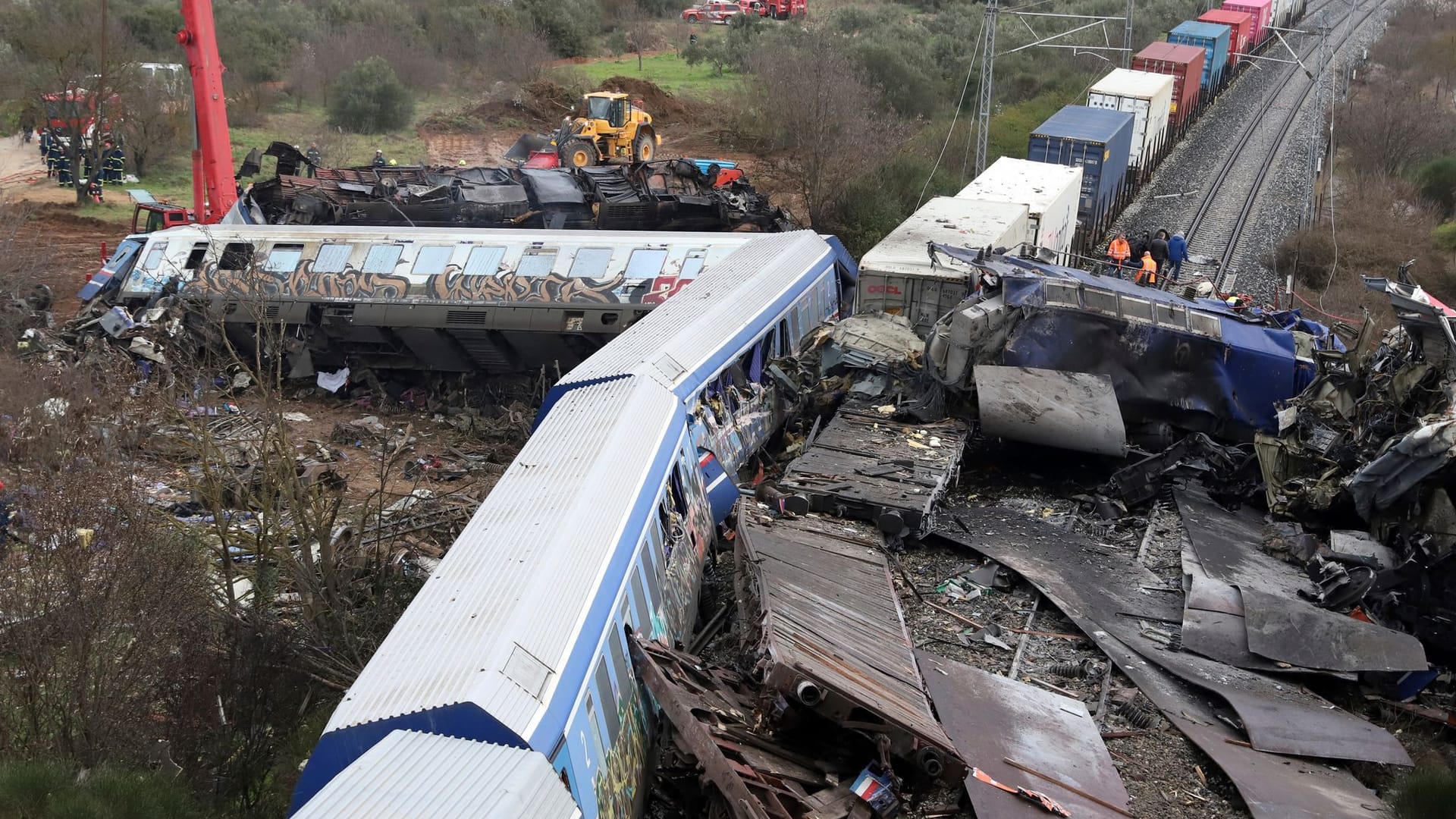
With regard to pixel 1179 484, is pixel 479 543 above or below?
above

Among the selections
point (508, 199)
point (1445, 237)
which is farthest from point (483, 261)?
point (1445, 237)

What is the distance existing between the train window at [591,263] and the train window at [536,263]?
15.1 inches

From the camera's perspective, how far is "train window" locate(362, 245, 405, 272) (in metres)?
20.6

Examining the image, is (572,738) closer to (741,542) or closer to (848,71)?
(741,542)

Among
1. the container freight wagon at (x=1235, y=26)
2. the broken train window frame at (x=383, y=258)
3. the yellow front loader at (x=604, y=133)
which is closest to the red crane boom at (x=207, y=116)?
the broken train window frame at (x=383, y=258)

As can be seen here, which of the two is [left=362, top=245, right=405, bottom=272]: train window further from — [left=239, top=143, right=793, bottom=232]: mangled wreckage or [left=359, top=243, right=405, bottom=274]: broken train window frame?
[left=239, top=143, right=793, bottom=232]: mangled wreckage

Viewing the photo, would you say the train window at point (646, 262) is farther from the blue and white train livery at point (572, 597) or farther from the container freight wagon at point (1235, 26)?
the container freight wagon at point (1235, 26)

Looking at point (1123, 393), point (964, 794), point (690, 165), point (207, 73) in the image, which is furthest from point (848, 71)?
point (964, 794)

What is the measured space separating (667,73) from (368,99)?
15595mm

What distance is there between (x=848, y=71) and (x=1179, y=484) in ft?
88.5

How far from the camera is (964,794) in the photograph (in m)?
8.51

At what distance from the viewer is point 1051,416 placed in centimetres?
1497

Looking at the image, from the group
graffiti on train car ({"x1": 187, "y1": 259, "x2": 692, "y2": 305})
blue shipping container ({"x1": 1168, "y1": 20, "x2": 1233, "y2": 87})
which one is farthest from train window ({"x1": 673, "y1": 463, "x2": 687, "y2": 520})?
blue shipping container ({"x1": 1168, "y1": 20, "x2": 1233, "y2": 87})

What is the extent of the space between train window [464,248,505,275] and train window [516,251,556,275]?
0.38 metres
